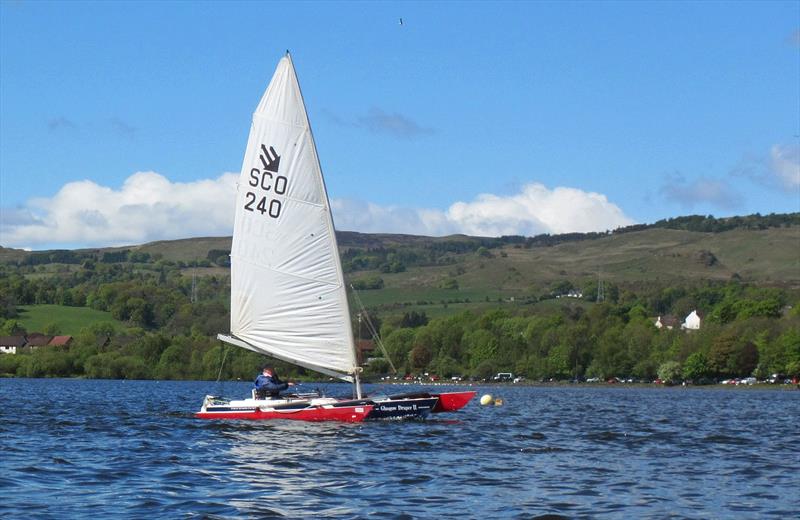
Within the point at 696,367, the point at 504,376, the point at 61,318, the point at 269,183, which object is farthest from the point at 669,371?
the point at 269,183

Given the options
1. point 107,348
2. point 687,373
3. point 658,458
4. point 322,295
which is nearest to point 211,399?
point 322,295

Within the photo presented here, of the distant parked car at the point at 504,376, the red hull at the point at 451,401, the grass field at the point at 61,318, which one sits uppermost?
the grass field at the point at 61,318

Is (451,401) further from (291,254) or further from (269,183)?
(269,183)

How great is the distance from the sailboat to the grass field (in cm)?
14395

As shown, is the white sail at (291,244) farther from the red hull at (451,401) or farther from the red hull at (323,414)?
the red hull at (451,401)

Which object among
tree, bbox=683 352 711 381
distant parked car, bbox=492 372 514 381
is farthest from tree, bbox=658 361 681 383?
distant parked car, bbox=492 372 514 381

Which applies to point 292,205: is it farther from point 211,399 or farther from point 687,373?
point 687,373

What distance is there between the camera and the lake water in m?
24.5

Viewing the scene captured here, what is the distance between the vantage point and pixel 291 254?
4488 centimetres

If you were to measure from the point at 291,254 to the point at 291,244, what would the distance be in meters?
0.37

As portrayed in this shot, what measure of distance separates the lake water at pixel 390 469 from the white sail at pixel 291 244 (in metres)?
3.27

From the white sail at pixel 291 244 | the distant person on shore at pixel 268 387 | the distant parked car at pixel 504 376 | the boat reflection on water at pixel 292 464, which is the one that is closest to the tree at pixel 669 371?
the distant parked car at pixel 504 376

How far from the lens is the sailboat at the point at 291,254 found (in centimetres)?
4466

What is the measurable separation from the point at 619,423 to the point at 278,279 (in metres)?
16.9
